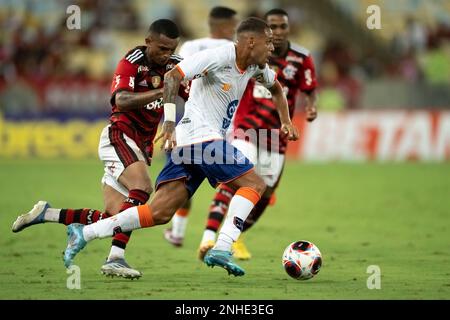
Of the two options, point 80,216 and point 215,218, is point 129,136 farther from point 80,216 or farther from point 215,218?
point 215,218

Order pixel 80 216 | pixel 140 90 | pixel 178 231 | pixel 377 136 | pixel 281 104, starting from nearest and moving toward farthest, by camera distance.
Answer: pixel 80 216, pixel 140 90, pixel 281 104, pixel 178 231, pixel 377 136

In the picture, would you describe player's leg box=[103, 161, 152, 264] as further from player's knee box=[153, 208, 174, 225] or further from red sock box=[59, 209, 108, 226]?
player's knee box=[153, 208, 174, 225]

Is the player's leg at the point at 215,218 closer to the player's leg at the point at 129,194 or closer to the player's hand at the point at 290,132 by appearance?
the player's leg at the point at 129,194

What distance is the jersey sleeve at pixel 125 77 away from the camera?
8.54 m

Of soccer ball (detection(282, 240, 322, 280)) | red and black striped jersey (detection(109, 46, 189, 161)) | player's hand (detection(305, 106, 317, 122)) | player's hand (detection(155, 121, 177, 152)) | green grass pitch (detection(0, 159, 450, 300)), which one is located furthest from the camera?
player's hand (detection(305, 106, 317, 122))

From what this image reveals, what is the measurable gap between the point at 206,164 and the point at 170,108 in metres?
0.69

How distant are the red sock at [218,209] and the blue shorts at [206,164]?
191 cm

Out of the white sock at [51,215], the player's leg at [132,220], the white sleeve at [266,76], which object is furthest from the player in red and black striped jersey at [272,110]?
the white sock at [51,215]

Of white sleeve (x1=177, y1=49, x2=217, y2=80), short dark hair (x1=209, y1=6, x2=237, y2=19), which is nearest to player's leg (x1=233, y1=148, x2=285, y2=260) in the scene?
short dark hair (x1=209, y1=6, x2=237, y2=19)

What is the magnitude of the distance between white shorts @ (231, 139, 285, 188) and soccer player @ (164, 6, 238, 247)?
43.1 inches

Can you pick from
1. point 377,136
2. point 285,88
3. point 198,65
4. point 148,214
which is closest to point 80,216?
point 148,214

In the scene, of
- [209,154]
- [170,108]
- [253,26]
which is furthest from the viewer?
[253,26]

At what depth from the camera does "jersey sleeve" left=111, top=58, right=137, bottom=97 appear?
8.54 metres

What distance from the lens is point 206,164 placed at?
8.24 meters
